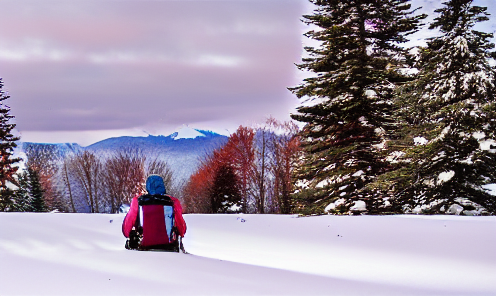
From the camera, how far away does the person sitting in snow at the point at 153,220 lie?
6.28 metres

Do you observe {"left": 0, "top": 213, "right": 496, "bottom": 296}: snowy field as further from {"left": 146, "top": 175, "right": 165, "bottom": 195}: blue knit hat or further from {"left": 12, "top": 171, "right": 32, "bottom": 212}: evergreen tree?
{"left": 12, "top": 171, "right": 32, "bottom": 212}: evergreen tree

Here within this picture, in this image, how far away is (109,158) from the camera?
5044 centimetres

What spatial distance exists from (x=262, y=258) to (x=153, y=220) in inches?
137

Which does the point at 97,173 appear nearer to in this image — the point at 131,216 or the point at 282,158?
the point at 282,158

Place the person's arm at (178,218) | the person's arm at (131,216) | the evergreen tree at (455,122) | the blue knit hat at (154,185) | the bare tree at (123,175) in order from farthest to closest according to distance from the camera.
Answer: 1. the bare tree at (123,175)
2. the evergreen tree at (455,122)
3. the person's arm at (178,218)
4. the blue knit hat at (154,185)
5. the person's arm at (131,216)

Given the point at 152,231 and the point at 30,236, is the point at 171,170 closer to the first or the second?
the point at 30,236

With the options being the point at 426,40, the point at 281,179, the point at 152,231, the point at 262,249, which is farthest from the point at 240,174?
the point at 152,231

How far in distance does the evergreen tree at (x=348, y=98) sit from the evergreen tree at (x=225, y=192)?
14.9 meters

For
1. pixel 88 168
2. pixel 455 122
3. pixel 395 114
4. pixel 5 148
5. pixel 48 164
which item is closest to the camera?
pixel 455 122

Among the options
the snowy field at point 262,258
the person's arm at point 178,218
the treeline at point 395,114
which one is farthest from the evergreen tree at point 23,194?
the person's arm at point 178,218

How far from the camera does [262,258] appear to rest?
9062mm

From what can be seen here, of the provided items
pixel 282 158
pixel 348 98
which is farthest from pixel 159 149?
pixel 348 98

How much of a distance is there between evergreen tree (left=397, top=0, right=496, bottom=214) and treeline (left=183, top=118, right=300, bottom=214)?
57.2ft

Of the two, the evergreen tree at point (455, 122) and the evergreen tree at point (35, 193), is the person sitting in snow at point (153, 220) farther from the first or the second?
the evergreen tree at point (35, 193)
